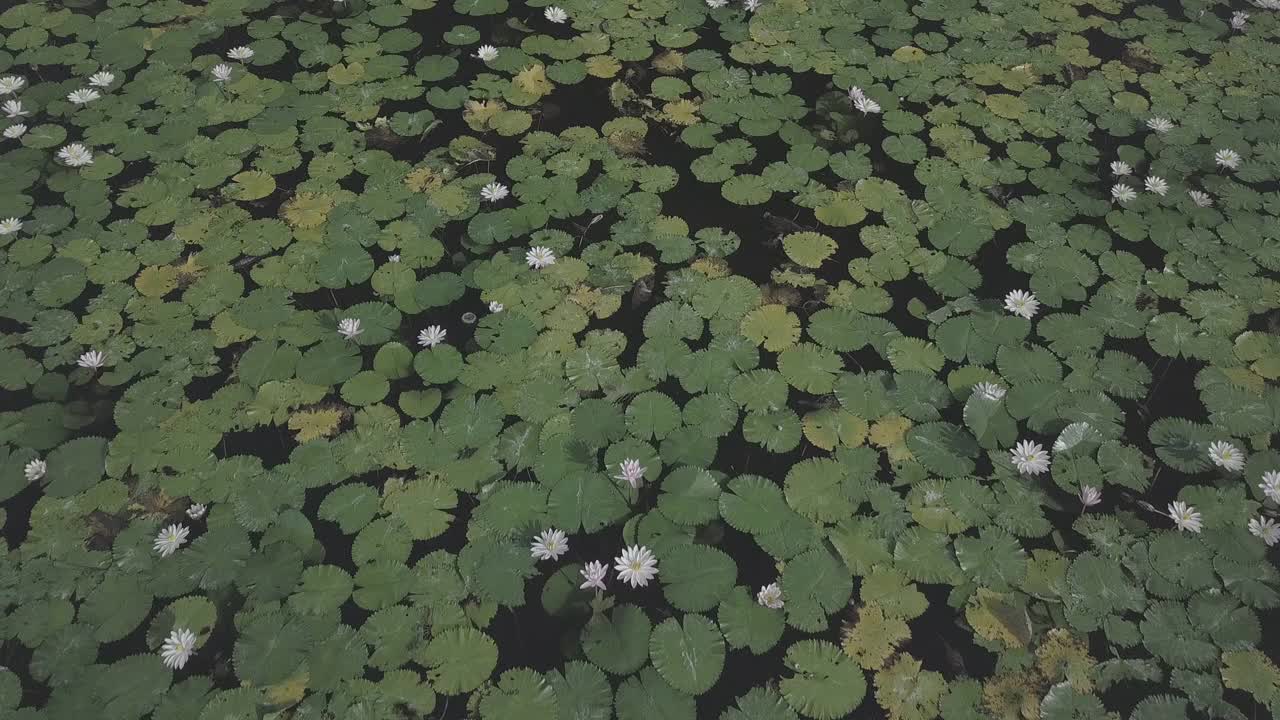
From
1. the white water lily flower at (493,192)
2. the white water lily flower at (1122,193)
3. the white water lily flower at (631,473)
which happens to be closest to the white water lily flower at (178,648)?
the white water lily flower at (631,473)

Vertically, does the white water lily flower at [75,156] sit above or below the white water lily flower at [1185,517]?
above

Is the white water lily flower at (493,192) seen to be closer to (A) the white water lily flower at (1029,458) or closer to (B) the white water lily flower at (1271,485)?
(A) the white water lily flower at (1029,458)

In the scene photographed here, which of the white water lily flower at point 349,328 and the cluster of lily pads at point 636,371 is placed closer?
the cluster of lily pads at point 636,371

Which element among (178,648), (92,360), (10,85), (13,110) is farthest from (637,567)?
(10,85)

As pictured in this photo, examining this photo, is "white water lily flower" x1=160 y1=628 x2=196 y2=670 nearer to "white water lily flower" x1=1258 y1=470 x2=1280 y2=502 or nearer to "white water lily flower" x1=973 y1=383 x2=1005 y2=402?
"white water lily flower" x1=973 y1=383 x2=1005 y2=402

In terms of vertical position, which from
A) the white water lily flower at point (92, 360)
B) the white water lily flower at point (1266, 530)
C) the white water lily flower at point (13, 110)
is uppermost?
the white water lily flower at point (13, 110)

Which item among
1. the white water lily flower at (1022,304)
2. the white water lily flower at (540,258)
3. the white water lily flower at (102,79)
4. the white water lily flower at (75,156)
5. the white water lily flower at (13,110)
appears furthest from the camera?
the white water lily flower at (102,79)

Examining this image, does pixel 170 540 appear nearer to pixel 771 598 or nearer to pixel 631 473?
pixel 631 473
